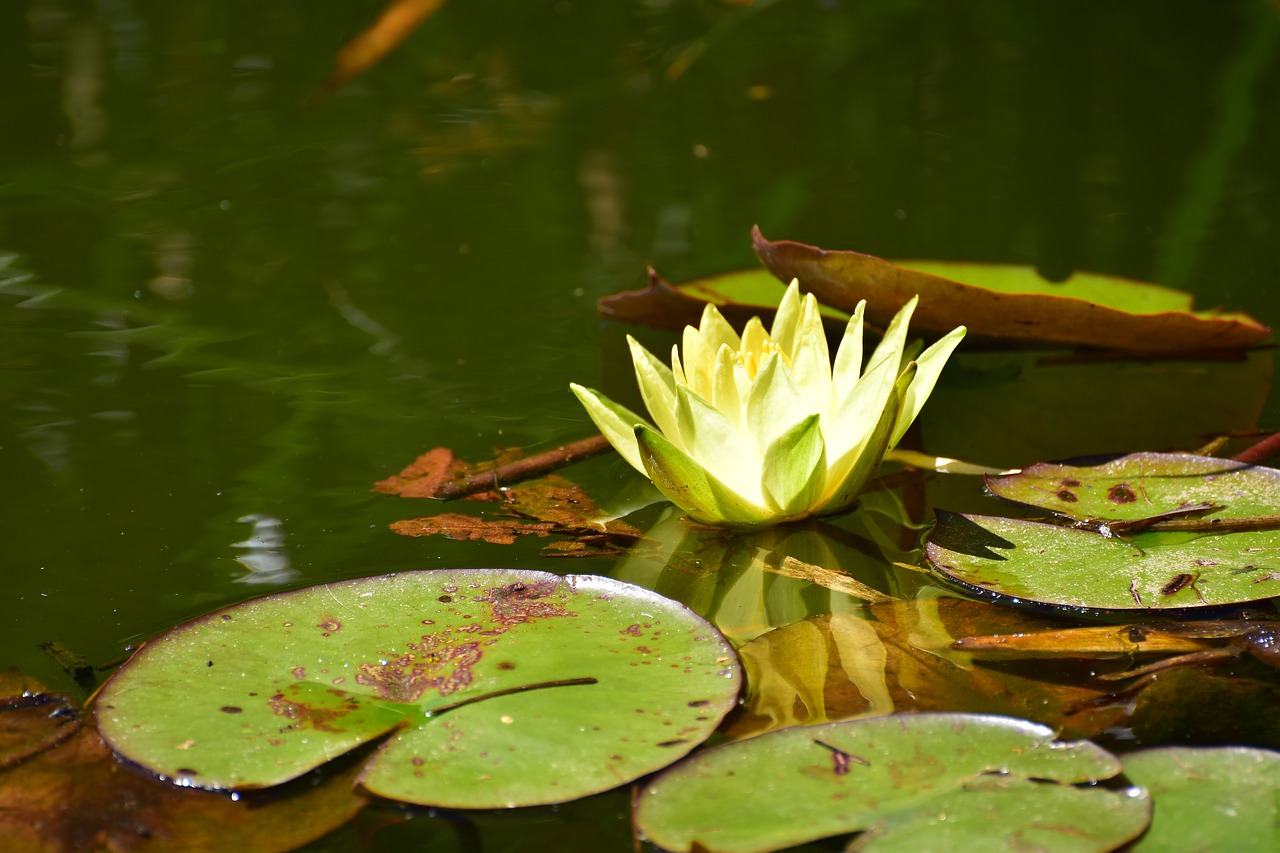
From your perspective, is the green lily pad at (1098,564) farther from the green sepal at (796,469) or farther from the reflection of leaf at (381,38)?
the reflection of leaf at (381,38)

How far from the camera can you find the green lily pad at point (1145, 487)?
4.24 feet

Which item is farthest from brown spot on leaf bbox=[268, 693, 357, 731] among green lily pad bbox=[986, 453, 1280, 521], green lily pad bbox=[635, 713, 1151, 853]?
green lily pad bbox=[986, 453, 1280, 521]

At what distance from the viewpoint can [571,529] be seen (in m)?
1.37

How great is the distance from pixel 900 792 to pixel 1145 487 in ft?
2.19

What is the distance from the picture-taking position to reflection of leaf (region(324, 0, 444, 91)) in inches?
131

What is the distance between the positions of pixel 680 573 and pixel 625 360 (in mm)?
619

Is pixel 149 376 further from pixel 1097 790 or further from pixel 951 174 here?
pixel 951 174

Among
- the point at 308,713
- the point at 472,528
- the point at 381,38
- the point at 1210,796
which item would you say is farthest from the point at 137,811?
the point at 381,38

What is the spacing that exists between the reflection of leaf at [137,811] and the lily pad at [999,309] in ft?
3.08

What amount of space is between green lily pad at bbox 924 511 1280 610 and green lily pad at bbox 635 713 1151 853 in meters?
0.28

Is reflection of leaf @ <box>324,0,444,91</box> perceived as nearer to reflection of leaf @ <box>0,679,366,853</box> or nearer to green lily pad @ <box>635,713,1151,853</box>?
reflection of leaf @ <box>0,679,366,853</box>

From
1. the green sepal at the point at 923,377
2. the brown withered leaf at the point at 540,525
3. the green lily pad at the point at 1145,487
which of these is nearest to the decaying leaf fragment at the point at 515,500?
the brown withered leaf at the point at 540,525

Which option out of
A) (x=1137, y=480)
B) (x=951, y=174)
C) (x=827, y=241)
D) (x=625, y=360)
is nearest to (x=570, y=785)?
(x=1137, y=480)

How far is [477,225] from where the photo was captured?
2.40 metres
